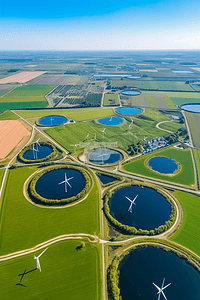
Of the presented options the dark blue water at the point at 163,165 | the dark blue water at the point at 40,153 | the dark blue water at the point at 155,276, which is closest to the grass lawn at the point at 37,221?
the dark blue water at the point at 155,276

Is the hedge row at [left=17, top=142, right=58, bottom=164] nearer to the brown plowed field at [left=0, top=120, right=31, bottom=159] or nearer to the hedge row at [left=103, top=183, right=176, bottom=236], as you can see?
the brown plowed field at [left=0, top=120, right=31, bottom=159]

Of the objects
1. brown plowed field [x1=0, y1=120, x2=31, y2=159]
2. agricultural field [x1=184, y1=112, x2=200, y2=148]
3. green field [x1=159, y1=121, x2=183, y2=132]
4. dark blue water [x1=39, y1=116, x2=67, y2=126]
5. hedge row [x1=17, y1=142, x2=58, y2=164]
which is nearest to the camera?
hedge row [x1=17, y1=142, x2=58, y2=164]

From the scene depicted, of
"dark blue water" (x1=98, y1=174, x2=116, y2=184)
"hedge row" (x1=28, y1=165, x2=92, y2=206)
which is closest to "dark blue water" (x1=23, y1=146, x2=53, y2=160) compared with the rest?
"hedge row" (x1=28, y1=165, x2=92, y2=206)

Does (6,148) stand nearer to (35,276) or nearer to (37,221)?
(37,221)

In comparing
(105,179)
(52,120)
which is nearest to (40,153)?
(105,179)

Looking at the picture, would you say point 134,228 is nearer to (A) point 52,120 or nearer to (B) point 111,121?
(B) point 111,121

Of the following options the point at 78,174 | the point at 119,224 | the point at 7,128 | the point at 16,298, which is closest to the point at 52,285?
the point at 16,298

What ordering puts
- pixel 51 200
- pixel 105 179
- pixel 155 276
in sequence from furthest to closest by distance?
pixel 105 179 < pixel 51 200 < pixel 155 276
